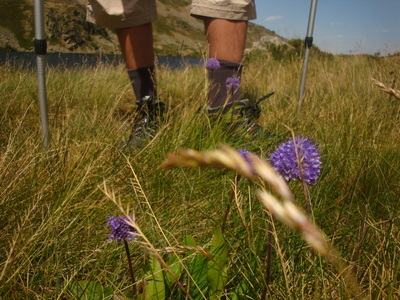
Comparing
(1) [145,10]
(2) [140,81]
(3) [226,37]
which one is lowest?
(2) [140,81]

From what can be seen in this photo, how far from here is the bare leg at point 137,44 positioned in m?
1.89

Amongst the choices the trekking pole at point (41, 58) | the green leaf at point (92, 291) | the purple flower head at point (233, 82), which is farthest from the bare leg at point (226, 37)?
the green leaf at point (92, 291)

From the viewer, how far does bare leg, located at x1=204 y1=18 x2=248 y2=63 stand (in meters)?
1.75

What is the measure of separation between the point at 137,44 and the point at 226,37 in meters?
0.55

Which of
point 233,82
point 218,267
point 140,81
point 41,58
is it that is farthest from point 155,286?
point 140,81

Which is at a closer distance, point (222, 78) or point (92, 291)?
point (92, 291)

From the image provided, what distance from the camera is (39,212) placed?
850mm

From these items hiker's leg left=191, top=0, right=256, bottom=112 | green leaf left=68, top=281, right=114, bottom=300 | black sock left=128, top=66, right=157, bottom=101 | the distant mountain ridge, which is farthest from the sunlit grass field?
the distant mountain ridge

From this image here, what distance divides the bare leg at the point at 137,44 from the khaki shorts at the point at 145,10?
0.05 meters

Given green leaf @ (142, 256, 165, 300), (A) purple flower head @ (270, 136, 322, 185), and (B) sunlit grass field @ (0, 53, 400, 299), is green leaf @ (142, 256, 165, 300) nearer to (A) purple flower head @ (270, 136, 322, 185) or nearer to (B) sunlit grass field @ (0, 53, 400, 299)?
(B) sunlit grass field @ (0, 53, 400, 299)

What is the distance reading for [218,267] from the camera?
2.01ft

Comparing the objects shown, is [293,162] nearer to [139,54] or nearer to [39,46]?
[39,46]

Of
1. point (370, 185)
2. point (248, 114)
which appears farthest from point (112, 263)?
point (248, 114)

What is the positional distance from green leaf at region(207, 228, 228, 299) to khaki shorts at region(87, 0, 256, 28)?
1.43m
